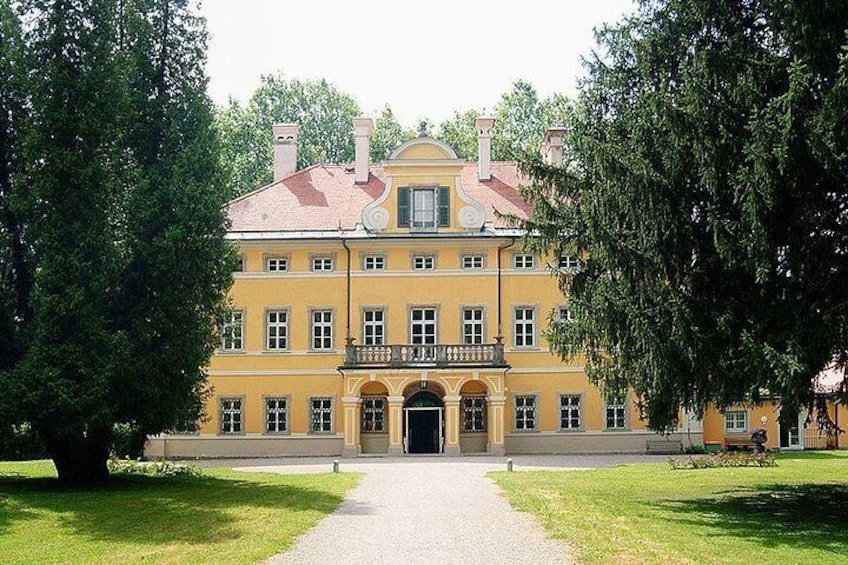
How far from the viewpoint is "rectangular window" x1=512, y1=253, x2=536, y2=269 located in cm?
3616

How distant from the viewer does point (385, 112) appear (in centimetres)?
5956

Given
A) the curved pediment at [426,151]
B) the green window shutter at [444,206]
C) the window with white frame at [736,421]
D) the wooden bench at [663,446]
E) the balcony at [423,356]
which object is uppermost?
the curved pediment at [426,151]

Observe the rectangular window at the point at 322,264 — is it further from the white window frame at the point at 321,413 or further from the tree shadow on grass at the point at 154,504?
the tree shadow on grass at the point at 154,504

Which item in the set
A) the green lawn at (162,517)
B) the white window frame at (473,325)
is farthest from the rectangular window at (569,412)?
the green lawn at (162,517)

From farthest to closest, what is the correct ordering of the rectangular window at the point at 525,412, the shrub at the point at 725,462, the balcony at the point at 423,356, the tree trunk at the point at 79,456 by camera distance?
the rectangular window at the point at 525,412 < the balcony at the point at 423,356 < the shrub at the point at 725,462 < the tree trunk at the point at 79,456

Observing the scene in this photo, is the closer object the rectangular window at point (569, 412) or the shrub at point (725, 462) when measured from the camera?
the shrub at point (725, 462)

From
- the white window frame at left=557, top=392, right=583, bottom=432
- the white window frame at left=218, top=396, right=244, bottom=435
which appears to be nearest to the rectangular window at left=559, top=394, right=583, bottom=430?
the white window frame at left=557, top=392, right=583, bottom=432

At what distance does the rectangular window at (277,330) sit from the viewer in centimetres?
3641

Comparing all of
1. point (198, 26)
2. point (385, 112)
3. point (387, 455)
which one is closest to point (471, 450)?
point (387, 455)

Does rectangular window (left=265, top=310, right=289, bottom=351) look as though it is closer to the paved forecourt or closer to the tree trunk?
the paved forecourt

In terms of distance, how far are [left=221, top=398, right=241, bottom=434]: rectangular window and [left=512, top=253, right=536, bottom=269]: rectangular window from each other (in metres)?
10.5

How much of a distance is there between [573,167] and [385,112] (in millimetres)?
41273

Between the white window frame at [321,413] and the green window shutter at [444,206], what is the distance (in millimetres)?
7062

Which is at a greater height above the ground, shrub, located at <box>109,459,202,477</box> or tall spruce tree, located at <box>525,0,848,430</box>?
tall spruce tree, located at <box>525,0,848,430</box>
